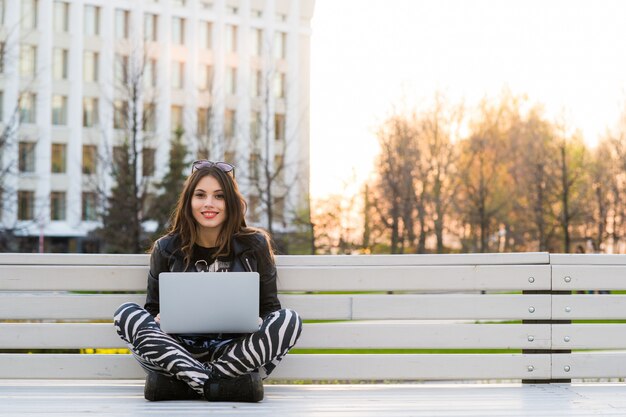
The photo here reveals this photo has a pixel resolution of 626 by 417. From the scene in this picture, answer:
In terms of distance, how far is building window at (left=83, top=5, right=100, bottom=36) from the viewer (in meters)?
56.4

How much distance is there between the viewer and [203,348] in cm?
Result: 498

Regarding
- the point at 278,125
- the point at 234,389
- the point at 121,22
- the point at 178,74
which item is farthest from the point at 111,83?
the point at 234,389

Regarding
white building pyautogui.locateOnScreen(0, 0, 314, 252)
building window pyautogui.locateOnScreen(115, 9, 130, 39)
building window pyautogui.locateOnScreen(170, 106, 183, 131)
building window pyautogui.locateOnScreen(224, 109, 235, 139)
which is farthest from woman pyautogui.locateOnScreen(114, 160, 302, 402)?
building window pyautogui.locateOnScreen(170, 106, 183, 131)

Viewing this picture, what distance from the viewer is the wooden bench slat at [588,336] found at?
17.5 feet

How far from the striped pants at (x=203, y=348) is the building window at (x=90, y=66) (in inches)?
2074

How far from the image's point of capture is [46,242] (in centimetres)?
5331

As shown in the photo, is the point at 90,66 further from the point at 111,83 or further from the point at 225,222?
the point at 225,222

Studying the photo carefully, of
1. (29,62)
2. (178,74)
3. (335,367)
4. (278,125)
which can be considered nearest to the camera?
(335,367)

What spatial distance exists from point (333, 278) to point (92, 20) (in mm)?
53700

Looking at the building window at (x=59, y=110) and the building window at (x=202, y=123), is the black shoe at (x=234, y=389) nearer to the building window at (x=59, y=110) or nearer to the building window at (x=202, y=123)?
the building window at (x=202, y=123)

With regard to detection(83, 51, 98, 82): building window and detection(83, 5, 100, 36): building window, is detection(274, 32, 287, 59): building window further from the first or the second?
detection(83, 51, 98, 82): building window

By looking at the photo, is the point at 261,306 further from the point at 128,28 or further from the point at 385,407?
the point at 128,28

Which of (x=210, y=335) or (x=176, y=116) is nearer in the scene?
(x=210, y=335)

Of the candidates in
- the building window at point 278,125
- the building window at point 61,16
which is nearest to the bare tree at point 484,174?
the building window at point 278,125
